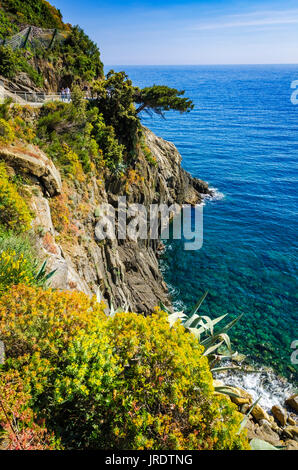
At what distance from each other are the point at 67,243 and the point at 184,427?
11.6m

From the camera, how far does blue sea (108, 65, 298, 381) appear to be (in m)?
21.8

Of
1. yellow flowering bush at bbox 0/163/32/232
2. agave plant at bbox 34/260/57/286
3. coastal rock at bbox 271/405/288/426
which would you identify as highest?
yellow flowering bush at bbox 0/163/32/232

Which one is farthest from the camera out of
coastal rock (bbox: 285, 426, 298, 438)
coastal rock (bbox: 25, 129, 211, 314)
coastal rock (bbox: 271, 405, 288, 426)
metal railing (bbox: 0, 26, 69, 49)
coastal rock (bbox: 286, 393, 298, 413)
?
metal railing (bbox: 0, 26, 69, 49)

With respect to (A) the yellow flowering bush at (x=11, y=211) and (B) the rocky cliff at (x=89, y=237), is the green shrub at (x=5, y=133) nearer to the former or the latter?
(B) the rocky cliff at (x=89, y=237)

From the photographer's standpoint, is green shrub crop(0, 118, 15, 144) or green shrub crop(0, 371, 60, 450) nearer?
green shrub crop(0, 371, 60, 450)

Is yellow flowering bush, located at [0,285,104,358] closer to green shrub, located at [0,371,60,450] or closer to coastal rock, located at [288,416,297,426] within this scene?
green shrub, located at [0,371,60,450]

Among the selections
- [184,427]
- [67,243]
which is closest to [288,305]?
[67,243]

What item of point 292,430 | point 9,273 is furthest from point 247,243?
point 9,273

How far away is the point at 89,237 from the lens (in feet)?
58.3

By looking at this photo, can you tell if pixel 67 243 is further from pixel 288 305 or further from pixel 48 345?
pixel 288 305

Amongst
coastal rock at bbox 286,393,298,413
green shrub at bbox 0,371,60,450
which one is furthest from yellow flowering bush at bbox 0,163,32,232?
coastal rock at bbox 286,393,298,413

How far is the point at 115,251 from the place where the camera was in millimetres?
21094

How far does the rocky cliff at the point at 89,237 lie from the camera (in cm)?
1330

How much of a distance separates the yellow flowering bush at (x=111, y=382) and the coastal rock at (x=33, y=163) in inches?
376
